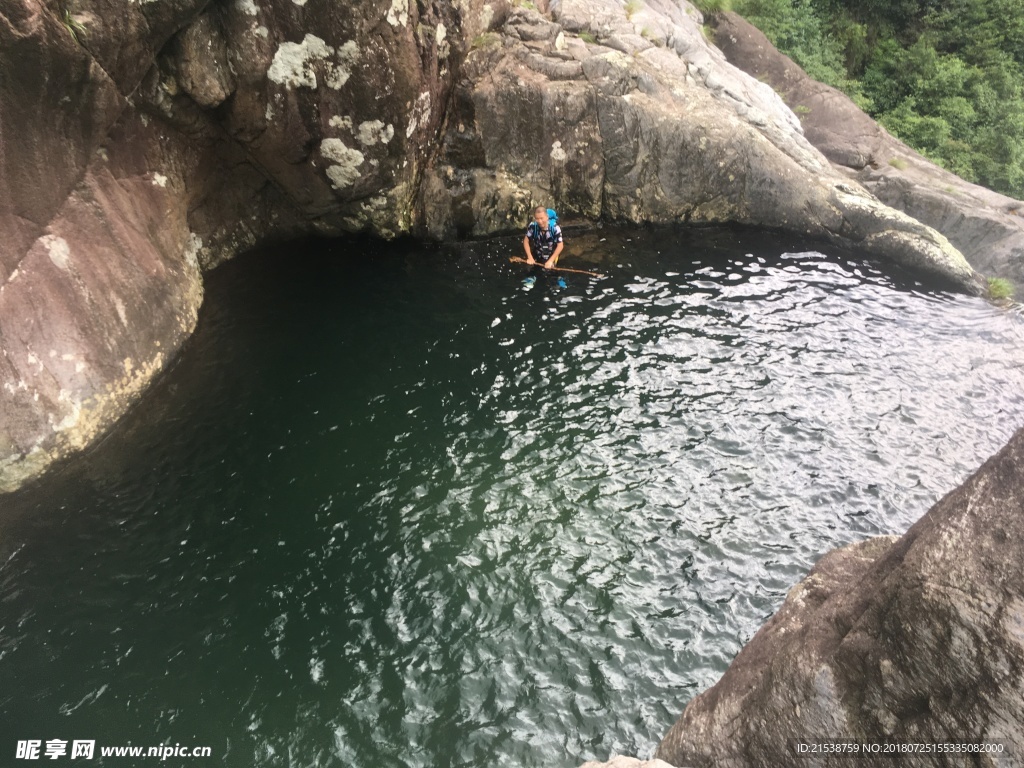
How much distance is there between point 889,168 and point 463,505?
19.5 metres

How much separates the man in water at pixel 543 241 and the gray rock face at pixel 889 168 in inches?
460

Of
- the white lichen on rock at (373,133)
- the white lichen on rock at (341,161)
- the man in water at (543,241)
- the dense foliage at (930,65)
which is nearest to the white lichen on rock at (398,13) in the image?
the white lichen on rock at (373,133)

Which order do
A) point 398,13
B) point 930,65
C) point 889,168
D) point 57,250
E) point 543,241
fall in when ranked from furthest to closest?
1. point 930,65
2. point 889,168
3. point 543,241
4. point 398,13
5. point 57,250

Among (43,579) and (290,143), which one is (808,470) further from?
(290,143)

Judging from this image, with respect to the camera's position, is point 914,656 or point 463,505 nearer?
point 914,656

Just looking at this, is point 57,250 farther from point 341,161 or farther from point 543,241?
point 543,241

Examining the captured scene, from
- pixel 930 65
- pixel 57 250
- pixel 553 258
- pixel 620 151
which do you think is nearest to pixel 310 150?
pixel 57 250

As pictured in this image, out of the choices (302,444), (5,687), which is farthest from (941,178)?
(5,687)

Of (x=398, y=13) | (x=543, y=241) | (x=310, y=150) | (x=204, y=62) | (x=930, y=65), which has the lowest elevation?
(x=543, y=241)

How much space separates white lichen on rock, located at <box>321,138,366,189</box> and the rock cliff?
0.14ft

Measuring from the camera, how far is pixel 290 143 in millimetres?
13164

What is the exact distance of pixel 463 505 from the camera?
874 cm

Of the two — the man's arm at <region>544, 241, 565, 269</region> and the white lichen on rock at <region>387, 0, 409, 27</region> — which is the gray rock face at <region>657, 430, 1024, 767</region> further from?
the white lichen on rock at <region>387, 0, 409, 27</region>

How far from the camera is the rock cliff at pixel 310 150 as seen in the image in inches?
354
